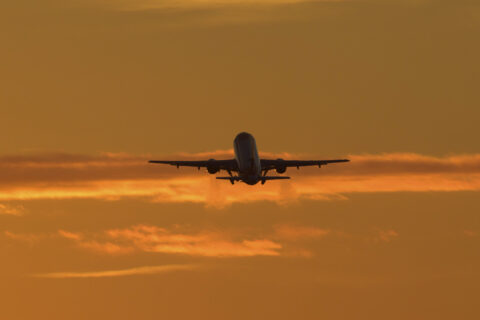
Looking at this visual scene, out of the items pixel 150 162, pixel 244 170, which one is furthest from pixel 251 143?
pixel 150 162

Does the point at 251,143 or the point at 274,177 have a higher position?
the point at 251,143

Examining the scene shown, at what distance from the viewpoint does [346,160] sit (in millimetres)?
195125

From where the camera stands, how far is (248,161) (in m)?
195

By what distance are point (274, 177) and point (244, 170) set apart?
11518 millimetres

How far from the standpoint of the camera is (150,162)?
7677 inches

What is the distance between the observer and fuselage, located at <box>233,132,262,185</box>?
193 metres

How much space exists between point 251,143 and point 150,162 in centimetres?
1931

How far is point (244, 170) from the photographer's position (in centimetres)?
19388

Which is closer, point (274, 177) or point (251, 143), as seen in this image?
point (274, 177)

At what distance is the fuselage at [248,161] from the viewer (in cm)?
19300

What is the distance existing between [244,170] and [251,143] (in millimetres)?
7283

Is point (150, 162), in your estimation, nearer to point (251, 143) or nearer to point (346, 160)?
point (251, 143)

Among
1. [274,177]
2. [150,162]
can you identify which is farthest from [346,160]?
[150,162]

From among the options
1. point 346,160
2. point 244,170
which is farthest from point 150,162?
point 346,160
